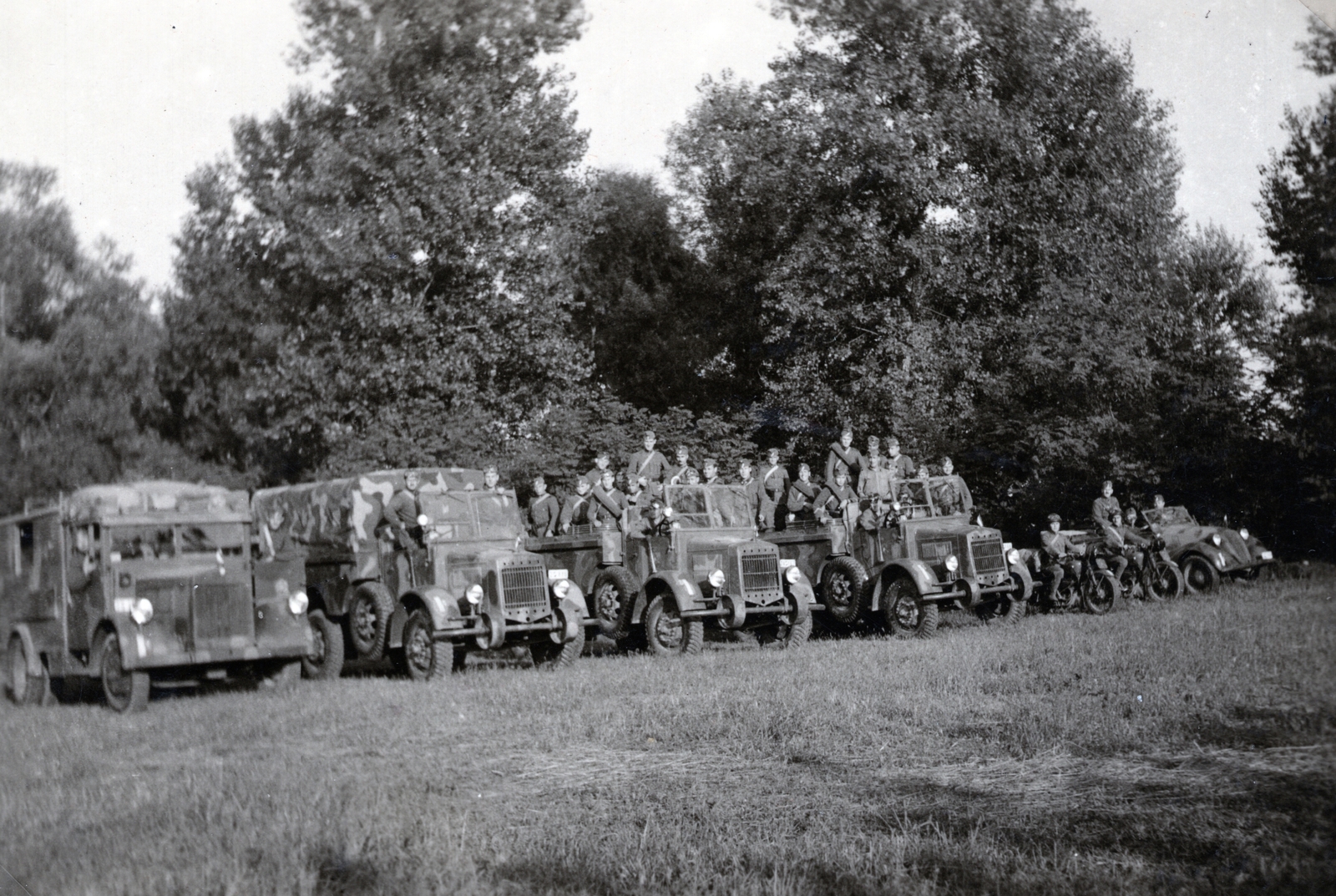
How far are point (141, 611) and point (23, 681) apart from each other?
1.39 meters

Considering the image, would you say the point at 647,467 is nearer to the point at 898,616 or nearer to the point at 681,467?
the point at 681,467

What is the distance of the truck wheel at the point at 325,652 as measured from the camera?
1171 cm

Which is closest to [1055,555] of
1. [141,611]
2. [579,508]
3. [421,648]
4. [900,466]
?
[900,466]

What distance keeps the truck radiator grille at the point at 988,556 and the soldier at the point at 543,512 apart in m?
4.93

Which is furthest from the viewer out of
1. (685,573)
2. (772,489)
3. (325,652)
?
(772,489)

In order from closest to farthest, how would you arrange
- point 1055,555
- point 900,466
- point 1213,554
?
point 900,466 → point 1055,555 → point 1213,554

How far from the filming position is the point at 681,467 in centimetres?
1374

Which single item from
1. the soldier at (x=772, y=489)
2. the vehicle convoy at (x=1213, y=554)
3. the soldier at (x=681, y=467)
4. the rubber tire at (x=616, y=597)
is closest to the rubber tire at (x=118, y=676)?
the rubber tire at (x=616, y=597)

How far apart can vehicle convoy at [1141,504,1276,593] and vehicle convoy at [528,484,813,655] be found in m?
6.23

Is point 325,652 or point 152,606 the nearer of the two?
point 152,606

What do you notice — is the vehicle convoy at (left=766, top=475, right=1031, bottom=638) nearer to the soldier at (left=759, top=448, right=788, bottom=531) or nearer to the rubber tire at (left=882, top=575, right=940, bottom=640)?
the rubber tire at (left=882, top=575, right=940, bottom=640)

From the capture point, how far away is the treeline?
21.0 feet

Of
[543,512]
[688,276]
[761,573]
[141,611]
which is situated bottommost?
[761,573]

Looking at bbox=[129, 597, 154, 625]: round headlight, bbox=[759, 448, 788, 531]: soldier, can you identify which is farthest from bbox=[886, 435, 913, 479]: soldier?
bbox=[129, 597, 154, 625]: round headlight
